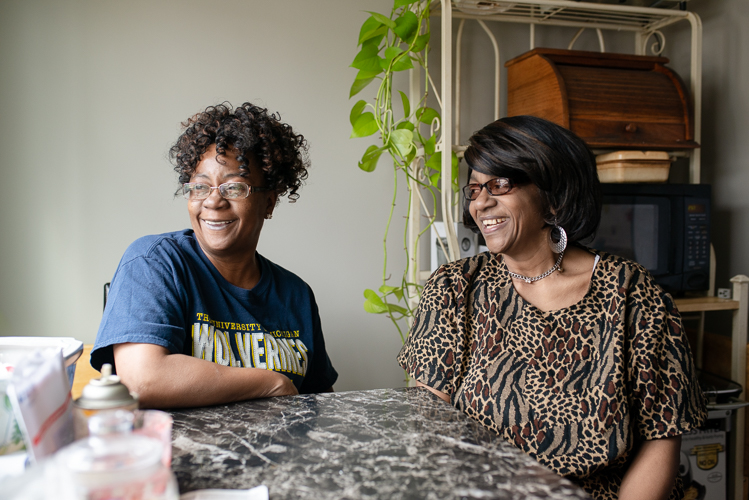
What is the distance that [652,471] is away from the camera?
117cm

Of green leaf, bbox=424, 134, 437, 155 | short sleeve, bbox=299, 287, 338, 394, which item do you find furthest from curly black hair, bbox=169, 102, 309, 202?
green leaf, bbox=424, 134, 437, 155

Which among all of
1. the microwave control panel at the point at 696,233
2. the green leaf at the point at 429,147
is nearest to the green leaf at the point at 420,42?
the green leaf at the point at 429,147

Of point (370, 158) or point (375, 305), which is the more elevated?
point (370, 158)

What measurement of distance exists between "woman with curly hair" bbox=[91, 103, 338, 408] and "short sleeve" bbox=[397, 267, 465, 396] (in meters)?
0.31

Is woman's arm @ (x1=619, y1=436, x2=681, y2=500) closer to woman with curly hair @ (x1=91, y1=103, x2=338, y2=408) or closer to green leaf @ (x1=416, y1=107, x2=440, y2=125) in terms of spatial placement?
woman with curly hair @ (x1=91, y1=103, x2=338, y2=408)

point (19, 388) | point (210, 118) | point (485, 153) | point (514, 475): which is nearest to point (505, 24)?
point (485, 153)

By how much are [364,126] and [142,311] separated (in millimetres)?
1265

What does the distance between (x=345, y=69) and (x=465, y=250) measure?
100 cm

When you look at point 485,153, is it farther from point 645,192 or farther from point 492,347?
point 645,192

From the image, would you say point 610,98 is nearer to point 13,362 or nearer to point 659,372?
point 659,372

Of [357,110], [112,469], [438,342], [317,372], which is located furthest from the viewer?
[357,110]

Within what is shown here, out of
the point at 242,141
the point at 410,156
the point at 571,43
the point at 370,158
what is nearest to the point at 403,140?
the point at 410,156

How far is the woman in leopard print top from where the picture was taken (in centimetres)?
118

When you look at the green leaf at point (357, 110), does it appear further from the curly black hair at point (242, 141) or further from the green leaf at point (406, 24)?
the curly black hair at point (242, 141)
